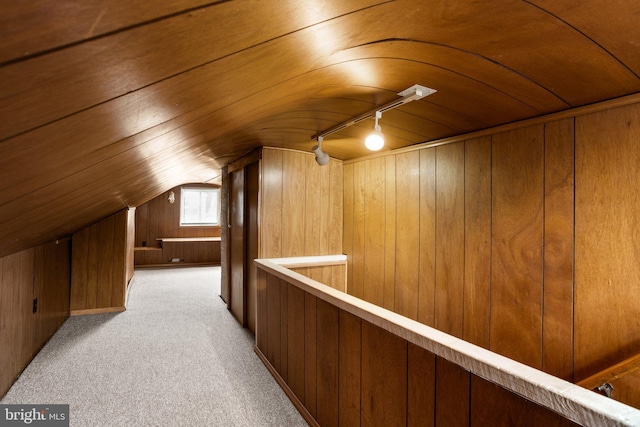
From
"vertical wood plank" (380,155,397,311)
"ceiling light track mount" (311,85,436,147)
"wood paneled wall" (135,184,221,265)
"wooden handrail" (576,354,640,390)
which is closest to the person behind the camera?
"wooden handrail" (576,354,640,390)

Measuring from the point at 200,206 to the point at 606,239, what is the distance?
8.01 meters

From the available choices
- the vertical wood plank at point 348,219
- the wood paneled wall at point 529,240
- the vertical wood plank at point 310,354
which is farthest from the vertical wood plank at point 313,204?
the vertical wood plank at point 310,354

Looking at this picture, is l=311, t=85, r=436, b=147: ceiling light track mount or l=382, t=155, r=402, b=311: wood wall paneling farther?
l=382, t=155, r=402, b=311: wood wall paneling

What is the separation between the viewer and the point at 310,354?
6.14 ft

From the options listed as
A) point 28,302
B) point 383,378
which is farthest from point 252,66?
point 28,302

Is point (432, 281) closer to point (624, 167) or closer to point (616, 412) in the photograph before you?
point (624, 167)

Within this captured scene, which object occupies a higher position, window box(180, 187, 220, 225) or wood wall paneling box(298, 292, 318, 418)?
window box(180, 187, 220, 225)

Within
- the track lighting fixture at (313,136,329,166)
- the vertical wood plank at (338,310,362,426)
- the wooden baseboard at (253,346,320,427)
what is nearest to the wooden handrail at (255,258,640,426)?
the vertical wood plank at (338,310,362,426)

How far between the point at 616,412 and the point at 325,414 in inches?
53.3

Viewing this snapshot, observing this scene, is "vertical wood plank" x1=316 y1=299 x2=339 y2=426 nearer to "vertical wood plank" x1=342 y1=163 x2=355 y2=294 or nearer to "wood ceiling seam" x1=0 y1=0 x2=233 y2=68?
"wood ceiling seam" x1=0 y1=0 x2=233 y2=68

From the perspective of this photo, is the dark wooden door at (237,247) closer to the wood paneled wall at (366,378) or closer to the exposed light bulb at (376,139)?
the wood paneled wall at (366,378)

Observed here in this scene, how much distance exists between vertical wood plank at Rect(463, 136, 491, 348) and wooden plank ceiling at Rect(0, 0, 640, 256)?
33 cm

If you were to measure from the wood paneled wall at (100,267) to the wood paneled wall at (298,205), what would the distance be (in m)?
2.28

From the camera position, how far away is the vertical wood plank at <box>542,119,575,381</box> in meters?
1.68
